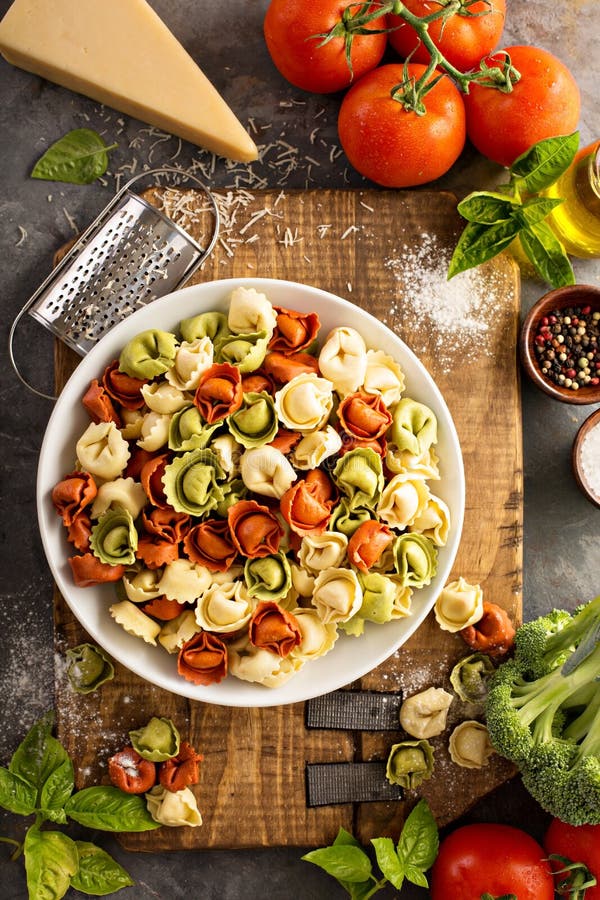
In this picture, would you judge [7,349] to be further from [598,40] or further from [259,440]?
[598,40]

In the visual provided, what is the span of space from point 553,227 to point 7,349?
1.64 m

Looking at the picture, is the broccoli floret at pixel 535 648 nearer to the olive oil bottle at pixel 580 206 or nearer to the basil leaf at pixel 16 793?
the olive oil bottle at pixel 580 206

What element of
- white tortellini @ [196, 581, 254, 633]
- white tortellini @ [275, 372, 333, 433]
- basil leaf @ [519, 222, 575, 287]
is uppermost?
white tortellini @ [275, 372, 333, 433]

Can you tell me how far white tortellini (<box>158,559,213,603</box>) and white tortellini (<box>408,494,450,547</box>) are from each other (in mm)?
529

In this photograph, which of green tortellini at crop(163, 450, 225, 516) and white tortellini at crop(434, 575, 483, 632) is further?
white tortellini at crop(434, 575, 483, 632)

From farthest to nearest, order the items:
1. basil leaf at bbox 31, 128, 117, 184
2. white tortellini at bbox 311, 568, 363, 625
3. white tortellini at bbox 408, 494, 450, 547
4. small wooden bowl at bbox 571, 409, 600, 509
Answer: basil leaf at bbox 31, 128, 117, 184
small wooden bowl at bbox 571, 409, 600, 509
white tortellini at bbox 408, 494, 450, 547
white tortellini at bbox 311, 568, 363, 625

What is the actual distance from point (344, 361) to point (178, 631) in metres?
0.77

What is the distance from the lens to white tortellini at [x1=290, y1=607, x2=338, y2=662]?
201 centimetres

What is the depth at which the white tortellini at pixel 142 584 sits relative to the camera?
6.67ft

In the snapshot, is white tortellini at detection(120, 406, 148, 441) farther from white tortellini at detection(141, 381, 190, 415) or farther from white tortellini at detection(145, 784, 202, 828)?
white tortellini at detection(145, 784, 202, 828)

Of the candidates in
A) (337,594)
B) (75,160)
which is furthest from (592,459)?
(75,160)

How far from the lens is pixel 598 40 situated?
2.57 metres

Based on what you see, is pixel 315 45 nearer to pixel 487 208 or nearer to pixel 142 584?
pixel 487 208

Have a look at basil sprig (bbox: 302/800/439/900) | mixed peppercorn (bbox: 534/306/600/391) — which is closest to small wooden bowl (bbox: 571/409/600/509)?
mixed peppercorn (bbox: 534/306/600/391)
